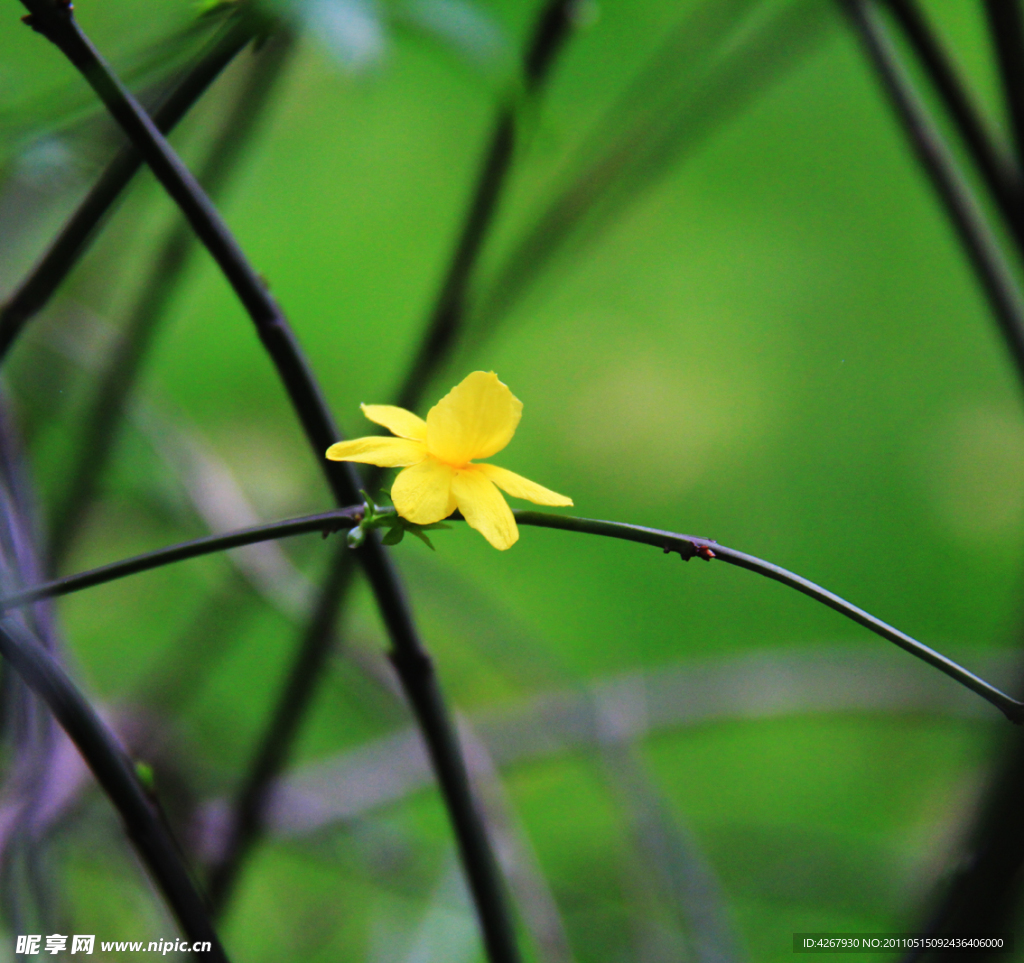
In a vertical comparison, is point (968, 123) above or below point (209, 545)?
above

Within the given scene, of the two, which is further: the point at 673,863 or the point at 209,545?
the point at 673,863

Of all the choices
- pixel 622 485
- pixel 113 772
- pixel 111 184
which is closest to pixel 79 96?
pixel 111 184

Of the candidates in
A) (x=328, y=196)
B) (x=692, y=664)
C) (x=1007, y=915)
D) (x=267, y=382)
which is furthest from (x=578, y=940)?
(x=328, y=196)

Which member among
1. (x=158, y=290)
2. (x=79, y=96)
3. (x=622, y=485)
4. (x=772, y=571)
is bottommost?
(x=772, y=571)

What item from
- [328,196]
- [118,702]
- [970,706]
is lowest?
[970,706]

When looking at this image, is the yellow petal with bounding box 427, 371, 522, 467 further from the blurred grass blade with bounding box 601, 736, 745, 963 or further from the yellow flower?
the blurred grass blade with bounding box 601, 736, 745, 963

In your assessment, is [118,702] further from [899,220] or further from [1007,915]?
[899,220]

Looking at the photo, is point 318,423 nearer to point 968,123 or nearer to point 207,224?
point 207,224
